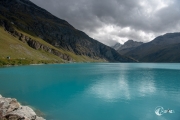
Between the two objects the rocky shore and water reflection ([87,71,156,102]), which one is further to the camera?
water reflection ([87,71,156,102])

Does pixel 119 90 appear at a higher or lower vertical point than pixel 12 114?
lower

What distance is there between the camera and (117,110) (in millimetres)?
35312

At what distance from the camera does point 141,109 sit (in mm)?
36094

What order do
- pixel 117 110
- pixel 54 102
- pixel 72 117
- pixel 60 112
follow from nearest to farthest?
pixel 72 117 → pixel 60 112 → pixel 117 110 → pixel 54 102

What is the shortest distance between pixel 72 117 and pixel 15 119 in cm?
1049

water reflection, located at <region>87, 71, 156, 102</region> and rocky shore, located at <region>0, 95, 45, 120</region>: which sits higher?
rocky shore, located at <region>0, 95, 45, 120</region>

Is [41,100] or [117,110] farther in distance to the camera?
[41,100]

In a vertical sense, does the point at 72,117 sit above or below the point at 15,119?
below

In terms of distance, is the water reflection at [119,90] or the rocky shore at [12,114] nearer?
the rocky shore at [12,114]

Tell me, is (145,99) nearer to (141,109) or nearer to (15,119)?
(141,109)

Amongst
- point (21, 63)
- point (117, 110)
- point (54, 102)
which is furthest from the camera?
point (21, 63)

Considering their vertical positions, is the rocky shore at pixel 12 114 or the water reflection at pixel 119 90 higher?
the rocky shore at pixel 12 114

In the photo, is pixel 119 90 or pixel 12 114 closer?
pixel 12 114

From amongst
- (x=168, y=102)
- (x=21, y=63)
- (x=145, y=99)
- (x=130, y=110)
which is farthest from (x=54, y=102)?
(x=21, y=63)
